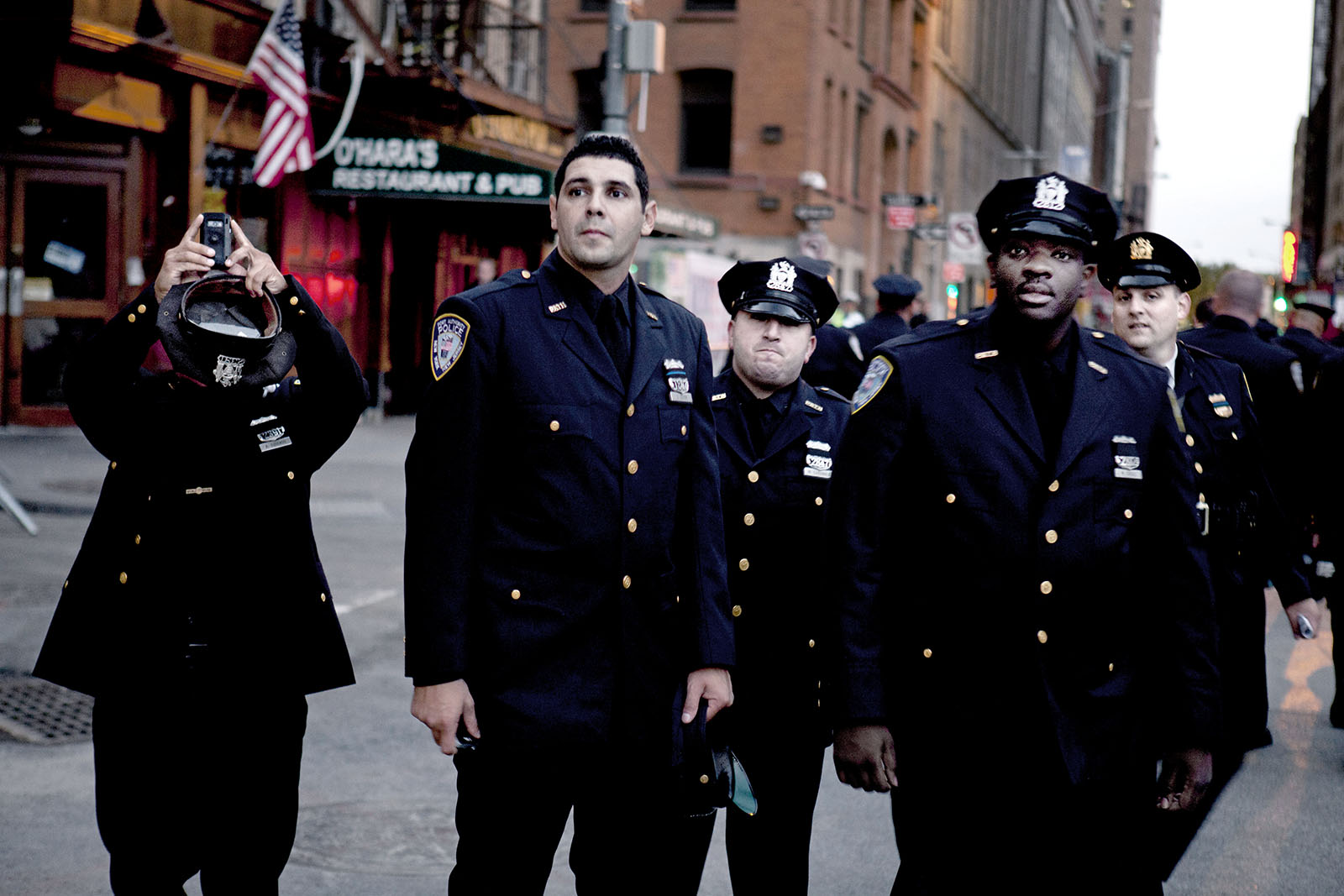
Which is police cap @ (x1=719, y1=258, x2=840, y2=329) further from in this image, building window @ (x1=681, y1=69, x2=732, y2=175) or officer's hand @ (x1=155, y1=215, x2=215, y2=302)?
building window @ (x1=681, y1=69, x2=732, y2=175)

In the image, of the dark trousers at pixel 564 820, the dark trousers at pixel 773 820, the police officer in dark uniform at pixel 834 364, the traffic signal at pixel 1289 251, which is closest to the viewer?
the dark trousers at pixel 564 820

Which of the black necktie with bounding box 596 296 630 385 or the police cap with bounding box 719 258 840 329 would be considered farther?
the police cap with bounding box 719 258 840 329

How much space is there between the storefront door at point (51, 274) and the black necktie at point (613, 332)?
15165 mm

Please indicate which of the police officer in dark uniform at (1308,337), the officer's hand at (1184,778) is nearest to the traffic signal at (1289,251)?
the police officer in dark uniform at (1308,337)

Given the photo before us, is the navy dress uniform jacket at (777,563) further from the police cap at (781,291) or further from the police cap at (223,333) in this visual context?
the police cap at (223,333)

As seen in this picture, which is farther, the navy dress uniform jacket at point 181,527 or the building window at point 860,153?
the building window at point 860,153

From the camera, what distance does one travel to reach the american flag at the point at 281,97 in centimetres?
1717

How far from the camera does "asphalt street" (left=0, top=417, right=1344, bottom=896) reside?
540 centimetres

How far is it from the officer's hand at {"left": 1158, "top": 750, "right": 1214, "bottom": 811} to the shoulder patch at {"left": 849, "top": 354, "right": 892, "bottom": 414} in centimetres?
107

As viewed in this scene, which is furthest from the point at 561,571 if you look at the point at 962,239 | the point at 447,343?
the point at 962,239

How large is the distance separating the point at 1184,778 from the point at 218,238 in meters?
2.57

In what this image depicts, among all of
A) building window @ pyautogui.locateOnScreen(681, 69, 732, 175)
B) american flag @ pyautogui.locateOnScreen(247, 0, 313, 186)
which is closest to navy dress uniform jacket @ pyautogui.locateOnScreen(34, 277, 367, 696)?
american flag @ pyautogui.locateOnScreen(247, 0, 313, 186)

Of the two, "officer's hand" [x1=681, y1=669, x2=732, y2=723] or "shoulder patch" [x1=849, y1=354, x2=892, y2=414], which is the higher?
"shoulder patch" [x1=849, y1=354, x2=892, y2=414]

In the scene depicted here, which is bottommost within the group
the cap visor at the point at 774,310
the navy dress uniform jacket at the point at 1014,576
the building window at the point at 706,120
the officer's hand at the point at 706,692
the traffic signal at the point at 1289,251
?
the officer's hand at the point at 706,692
